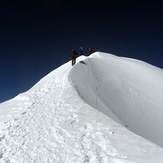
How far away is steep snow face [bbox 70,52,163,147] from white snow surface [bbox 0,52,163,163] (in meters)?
0.08

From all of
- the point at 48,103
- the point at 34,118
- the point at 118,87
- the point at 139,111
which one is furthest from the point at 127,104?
the point at 34,118

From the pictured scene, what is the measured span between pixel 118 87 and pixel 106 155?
1053 cm

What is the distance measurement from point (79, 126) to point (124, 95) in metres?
8.19

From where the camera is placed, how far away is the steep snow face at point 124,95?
37.3 feet

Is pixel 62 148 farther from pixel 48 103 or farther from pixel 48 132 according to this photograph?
pixel 48 103

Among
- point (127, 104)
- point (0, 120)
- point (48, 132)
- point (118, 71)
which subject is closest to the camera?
point (48, 132)

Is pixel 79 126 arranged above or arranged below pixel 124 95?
above

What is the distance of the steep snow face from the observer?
37.3 ft

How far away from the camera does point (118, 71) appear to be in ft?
63.3

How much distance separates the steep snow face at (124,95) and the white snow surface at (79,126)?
0.08m

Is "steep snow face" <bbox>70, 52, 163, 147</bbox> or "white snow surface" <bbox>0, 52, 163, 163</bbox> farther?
"steep snow face" <bbox>70, 52, 163, 147</bbox>

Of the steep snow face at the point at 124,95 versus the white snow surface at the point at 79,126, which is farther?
the steep snow face at the point at 124,95

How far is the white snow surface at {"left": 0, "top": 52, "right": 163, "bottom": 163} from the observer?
5344 mm

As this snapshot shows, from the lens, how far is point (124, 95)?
47.9 feet
